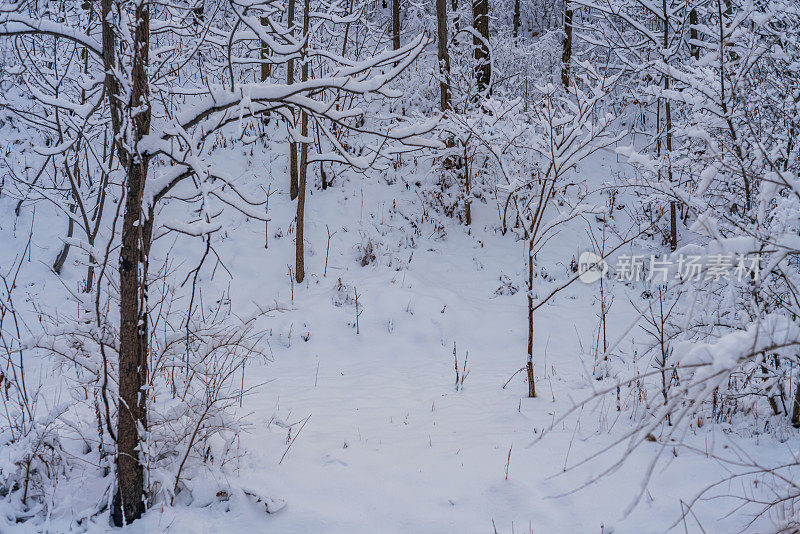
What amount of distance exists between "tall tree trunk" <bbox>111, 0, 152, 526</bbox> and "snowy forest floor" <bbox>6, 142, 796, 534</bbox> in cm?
22

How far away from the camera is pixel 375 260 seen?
27.9ft

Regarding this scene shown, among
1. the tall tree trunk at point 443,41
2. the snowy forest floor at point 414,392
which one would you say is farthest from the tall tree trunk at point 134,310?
the tall tree trunk at point 443,41

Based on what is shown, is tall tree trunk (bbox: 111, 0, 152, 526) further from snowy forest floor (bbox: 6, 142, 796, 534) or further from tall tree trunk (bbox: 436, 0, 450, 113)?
tall tree trunk (bbox: 436, 0, 450, 113)

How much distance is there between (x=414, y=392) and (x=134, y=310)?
3.06m

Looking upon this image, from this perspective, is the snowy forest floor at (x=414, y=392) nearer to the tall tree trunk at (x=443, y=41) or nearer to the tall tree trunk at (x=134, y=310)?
the tall tree trunk at (x=134, y=310)

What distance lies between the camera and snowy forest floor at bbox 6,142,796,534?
9.98 feet

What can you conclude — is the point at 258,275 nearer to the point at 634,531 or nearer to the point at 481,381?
the point at 481,381

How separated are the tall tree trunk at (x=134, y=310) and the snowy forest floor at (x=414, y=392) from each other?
218 mm

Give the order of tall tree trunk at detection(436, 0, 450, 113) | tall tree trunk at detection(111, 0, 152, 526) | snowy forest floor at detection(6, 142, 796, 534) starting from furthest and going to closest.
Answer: tall tree trunk at detection(436, 0, 450, 113) < snowy forest floor at detection(6, 142, 796, 534) < tall tree trunk at detection(111, 0, 152, 526)

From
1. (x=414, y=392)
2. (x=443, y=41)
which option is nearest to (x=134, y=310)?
(x=414, y=392)

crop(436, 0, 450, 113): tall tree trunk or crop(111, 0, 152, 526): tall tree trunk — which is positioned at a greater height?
crop(436, 0, 450, 113): tall tree trunk

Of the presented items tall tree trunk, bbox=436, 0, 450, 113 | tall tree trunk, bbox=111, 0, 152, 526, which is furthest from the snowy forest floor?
tall tree trunk, bbox=436, 0, 450, 113

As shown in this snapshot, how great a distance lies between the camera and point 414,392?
5.27 meters

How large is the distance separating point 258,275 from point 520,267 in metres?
4.19
